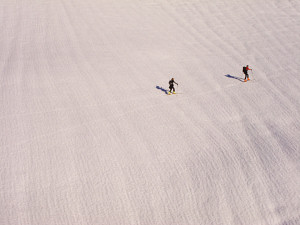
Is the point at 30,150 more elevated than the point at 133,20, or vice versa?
the point at 133,20

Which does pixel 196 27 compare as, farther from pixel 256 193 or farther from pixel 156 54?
pixel 256 193

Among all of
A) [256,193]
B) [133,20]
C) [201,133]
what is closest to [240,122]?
[201,133]

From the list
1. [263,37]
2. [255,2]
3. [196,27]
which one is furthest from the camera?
[255,2]

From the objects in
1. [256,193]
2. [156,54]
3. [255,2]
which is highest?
[255,2]

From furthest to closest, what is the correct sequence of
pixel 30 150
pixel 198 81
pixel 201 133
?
pixel 198 81 < pixel 201 133 < pixel 30 150

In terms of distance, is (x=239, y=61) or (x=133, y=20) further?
(x=133, y=20)

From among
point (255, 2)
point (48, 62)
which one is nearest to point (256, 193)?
point (48, 62)

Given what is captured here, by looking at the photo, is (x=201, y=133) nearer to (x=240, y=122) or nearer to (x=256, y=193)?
(x=240, y=122)
